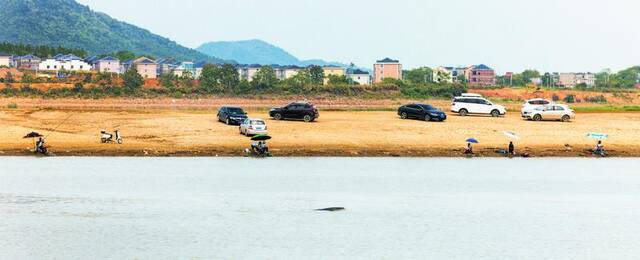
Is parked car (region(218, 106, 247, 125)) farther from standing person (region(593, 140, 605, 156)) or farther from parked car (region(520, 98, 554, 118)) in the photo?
parked car (region(520, 98, 554, 118))

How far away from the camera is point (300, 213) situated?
36969 millimetres

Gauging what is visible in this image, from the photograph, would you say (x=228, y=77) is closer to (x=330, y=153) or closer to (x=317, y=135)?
(x=317, y=135)

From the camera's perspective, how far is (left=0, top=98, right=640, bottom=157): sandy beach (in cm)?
5056

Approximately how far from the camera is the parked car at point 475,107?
72.2 meters

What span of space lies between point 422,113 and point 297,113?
10.2 metres

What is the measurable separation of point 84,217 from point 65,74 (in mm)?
142290

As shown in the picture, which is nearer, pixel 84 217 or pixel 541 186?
pixel 84 217

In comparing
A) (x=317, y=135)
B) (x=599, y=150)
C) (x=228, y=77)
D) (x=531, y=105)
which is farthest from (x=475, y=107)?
(x=228, y=77)

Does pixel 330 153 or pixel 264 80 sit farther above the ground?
pixel 264 80

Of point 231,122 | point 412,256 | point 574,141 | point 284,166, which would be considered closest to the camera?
point 412,256

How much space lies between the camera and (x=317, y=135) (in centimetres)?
5578

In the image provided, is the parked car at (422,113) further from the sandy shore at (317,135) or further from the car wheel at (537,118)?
the car wheel at (537,118)

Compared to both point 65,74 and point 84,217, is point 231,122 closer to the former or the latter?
point 84,217

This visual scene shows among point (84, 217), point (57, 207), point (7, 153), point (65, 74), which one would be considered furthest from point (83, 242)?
point (65, 74)
